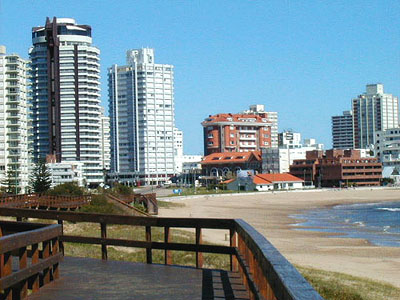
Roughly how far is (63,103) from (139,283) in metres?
157

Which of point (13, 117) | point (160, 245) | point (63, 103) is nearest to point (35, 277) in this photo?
point (160, 245)

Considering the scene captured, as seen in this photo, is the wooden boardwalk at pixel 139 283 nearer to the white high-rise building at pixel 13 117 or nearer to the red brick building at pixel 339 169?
the white high-rise building at pixel 13 117

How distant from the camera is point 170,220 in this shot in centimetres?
1196

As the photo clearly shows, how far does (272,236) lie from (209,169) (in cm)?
14952

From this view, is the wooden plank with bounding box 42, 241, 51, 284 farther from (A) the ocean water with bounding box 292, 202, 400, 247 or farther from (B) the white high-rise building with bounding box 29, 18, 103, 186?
(B) the white high-rise building with bounding box 29, 18, 103, 186

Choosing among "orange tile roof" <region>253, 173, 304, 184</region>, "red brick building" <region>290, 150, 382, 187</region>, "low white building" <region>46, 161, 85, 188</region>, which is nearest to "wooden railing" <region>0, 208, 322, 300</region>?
"low white building" <region>46, 161, 85, 188</region>

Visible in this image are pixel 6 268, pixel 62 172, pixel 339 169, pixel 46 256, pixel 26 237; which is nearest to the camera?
pixel 6 268

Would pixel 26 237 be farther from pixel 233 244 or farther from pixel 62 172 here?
pixel 62 172

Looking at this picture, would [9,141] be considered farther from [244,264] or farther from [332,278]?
[244,264]

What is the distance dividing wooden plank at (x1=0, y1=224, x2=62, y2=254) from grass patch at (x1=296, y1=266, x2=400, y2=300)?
8036 millimetres

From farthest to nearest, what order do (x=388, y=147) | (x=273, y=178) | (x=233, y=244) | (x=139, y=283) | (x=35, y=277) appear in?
(x=388, y=147) < (x=273, y=178) < (x=233, y=244) < (x=139, y=283) < (x=35, y=277)

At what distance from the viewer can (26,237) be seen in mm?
9047

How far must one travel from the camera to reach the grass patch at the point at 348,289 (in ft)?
56.6

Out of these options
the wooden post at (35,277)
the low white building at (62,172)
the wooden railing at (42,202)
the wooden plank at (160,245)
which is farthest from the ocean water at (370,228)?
the low white building at (62,172)
